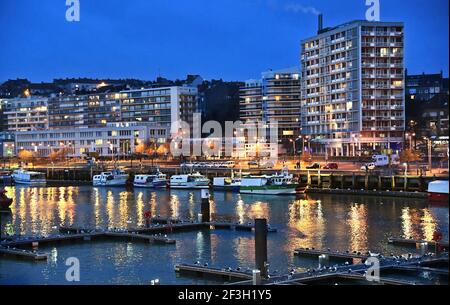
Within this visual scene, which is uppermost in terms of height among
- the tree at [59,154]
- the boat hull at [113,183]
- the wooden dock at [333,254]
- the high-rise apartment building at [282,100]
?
the high-rise apartment building at [282,100]

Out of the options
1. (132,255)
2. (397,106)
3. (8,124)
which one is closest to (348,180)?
(132,255)

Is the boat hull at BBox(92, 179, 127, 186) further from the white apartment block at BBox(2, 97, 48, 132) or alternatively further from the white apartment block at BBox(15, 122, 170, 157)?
the white apartment block at BBox(2, 97, 48, 132)

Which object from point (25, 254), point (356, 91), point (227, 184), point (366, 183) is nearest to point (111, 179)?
point (227, 184)

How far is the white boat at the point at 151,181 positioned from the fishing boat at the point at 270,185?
6165 mm

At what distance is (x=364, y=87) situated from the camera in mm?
46844

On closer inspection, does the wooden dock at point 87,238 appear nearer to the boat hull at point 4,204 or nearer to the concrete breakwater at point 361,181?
the boat hull at point 4,204

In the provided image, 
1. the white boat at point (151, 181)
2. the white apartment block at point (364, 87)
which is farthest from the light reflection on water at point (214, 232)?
the white apartment block at point (364, 87)

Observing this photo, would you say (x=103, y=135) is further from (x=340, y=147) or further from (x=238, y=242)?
(x=238, y=242)

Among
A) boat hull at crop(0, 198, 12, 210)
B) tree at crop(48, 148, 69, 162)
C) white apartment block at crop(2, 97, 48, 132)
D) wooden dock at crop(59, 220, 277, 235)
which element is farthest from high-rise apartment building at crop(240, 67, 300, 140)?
wooden dock at crop(59, 220, 277, 235)

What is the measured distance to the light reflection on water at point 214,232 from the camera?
11.3 m

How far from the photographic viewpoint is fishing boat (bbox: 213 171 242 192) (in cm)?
3033
